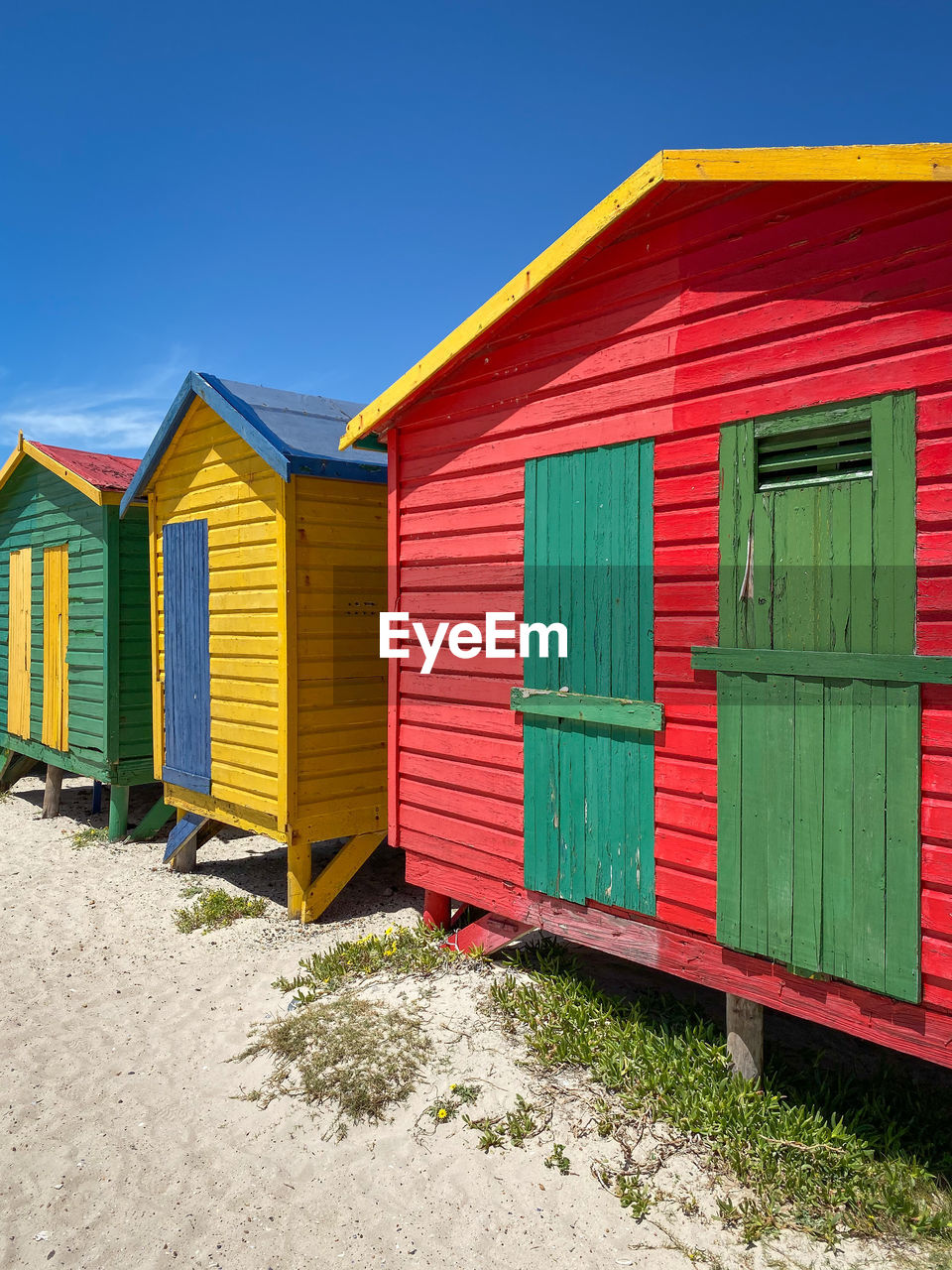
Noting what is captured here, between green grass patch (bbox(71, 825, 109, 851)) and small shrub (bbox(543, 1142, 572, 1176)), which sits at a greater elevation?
small shrub (bbox(543, 1142, 572, 1176))

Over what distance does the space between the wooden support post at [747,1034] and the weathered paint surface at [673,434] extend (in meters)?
0.32

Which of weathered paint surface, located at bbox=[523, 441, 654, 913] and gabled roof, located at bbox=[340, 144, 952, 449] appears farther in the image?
weathered paint surface, located at bbox=[523, 441, 654, 913]

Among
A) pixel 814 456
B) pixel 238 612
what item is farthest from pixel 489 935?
pixel 814 456

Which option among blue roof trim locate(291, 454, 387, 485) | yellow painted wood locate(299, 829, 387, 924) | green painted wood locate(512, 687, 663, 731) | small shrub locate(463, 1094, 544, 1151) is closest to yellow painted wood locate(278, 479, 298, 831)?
blue roof trim locate(291, 454, 387, 485)

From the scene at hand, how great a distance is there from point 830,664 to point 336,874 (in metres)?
5.19

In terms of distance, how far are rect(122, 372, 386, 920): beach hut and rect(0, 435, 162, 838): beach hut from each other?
189 cm

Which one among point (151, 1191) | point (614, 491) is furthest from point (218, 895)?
point (614, 491)

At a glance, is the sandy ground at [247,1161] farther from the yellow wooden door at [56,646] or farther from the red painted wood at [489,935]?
the yellow wooden door at [56,646]

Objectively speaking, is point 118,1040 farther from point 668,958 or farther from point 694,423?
point 694,423

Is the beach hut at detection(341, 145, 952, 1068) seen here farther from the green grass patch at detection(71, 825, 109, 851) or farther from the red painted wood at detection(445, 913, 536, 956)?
the green grass patch at detection(71, 825, 109, 851)

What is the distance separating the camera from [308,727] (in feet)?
23.5

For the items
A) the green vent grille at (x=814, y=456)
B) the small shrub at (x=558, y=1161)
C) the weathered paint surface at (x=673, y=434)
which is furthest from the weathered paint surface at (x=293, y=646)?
the green vent grille at (x=814, y=456)

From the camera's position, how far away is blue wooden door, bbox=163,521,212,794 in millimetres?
8164

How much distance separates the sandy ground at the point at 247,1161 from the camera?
349 centimetres
